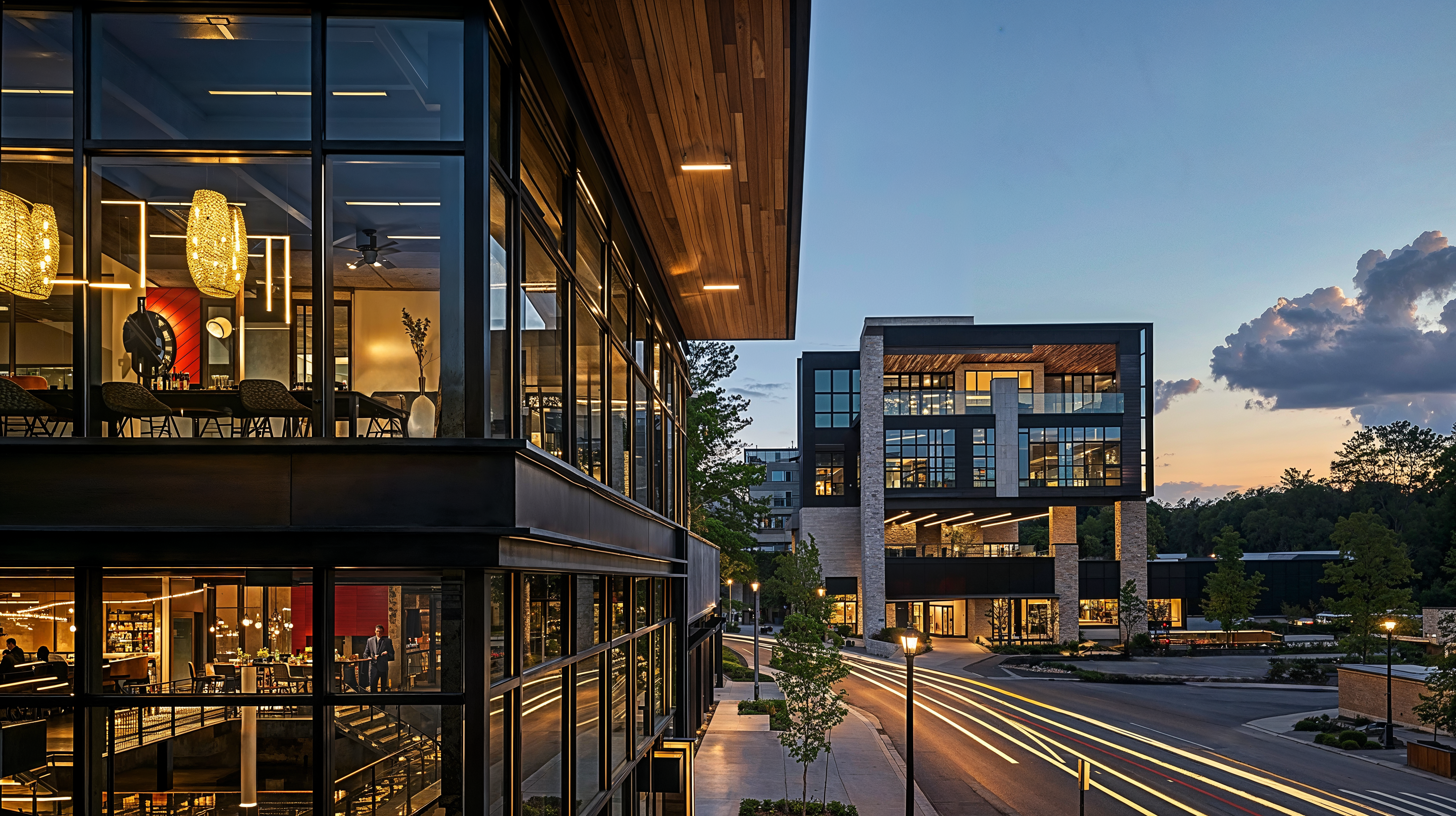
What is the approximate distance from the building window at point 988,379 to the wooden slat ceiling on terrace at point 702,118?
56770 millimetres

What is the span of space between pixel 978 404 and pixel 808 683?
163 ft

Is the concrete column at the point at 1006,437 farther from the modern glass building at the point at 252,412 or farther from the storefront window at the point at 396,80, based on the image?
the storefront window at the point at 396,80

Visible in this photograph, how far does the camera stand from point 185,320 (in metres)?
7.32

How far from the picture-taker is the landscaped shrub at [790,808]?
22594 millimetres

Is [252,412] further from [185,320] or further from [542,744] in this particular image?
[542,744]

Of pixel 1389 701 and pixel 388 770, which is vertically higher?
pixel 388 770

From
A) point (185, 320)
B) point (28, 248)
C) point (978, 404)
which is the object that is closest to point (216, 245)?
point (185, 320)

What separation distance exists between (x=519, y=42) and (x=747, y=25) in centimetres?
223

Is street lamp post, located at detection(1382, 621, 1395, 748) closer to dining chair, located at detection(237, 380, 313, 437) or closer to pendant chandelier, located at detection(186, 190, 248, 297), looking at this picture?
dining chair, located at detection(237, 380, 313, 437)

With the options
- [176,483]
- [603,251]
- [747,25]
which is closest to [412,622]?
[176,483]

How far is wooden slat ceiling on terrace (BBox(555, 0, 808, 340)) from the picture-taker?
9.54m

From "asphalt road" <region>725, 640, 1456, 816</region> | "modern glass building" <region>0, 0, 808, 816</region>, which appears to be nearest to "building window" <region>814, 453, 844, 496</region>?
"asphalt road" <region>725, 640, 1456, 816</region>

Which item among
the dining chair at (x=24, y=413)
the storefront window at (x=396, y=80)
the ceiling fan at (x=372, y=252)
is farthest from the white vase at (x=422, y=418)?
the dining chair at (x=24, y=413)

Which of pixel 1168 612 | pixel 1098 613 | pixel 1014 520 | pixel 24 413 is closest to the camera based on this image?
pixel 24 413
